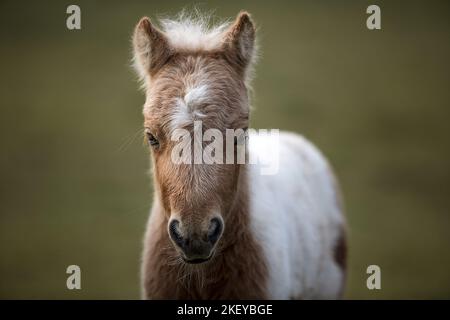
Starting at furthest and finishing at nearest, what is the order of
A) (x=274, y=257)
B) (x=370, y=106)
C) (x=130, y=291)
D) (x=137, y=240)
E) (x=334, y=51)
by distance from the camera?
(x=334, y=51) < (x=370, y=106) < (x=137, y=240) < (x=130, y=291) < (x=274, y=257)

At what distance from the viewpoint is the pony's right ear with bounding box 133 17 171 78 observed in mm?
4262

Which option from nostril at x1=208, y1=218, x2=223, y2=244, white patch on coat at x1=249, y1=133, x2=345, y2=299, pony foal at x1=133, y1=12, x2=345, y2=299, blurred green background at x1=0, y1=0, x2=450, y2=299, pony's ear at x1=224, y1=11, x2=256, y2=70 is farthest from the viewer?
blurred green background at x1=0, y1=0, x2=450, y2=299

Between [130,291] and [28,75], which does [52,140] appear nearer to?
[28,75]

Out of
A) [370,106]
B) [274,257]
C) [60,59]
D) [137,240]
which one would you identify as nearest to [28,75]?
[60,59]

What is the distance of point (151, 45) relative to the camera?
169 inches

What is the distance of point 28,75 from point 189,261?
19.3 m

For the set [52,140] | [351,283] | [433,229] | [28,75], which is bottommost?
[351,283]

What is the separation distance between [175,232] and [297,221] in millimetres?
2059

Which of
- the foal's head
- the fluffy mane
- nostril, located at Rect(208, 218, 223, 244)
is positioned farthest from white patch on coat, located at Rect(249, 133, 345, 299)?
the fluffy mane

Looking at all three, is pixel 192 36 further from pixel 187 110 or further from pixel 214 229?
pixel 214 229

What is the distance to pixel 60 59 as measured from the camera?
21.7 meters

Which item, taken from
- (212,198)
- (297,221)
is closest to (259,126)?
(297,221)

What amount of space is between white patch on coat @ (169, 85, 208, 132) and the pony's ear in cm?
67

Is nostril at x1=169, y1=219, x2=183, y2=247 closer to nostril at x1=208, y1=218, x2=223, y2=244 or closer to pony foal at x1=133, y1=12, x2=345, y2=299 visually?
pony foal at x1=133, y1=12, x2=345, y2=299
